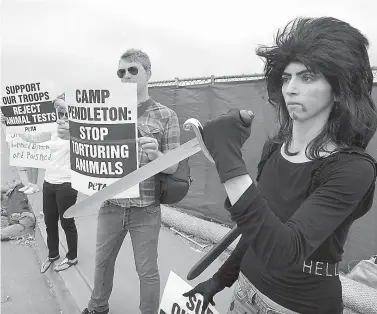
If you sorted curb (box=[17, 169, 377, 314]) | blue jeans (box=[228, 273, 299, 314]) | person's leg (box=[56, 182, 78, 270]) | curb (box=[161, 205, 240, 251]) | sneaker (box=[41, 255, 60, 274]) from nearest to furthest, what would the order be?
blue jeans (box=[228, 273, 299, 314]), curb (box=[17, 169, 377, 314]), person's leg (box=[56, 182, 78, 270]), sneaker (box=[41, 255, 60, 274]), curb (box=[161, 205, 240, 251])

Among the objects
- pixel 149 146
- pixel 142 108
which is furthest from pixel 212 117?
pixel 149 146

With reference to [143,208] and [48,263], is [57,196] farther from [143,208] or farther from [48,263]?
[143,208]

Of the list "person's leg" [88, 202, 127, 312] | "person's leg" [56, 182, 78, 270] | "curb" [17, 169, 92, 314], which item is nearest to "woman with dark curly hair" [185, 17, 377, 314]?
"person's leg" [88, 202, 127, 312]

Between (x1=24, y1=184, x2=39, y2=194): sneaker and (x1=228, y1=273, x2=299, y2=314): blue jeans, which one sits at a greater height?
(x1=228, y1=273, x2=299, y2=314): blue jeans

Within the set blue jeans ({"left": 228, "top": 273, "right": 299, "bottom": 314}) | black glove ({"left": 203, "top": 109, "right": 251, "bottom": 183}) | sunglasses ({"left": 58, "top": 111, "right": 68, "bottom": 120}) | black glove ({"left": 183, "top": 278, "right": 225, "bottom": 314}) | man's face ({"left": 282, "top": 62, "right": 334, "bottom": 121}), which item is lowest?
black glove ({"left": 183, "top": 278, "right": 225, "bottom": 314})

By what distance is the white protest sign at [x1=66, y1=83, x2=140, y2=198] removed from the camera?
1.77 meters

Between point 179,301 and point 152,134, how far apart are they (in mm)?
938

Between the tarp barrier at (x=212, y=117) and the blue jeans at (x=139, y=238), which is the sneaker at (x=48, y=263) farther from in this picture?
the tarp barrier at (x=212, y=117)

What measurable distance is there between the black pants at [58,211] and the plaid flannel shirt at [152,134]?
1.30 m

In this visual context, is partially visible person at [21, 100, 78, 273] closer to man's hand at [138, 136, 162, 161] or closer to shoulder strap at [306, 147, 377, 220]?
man's hand at [138, 136, 162, 161]

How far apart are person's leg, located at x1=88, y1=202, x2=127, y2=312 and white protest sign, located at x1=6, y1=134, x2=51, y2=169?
135 cm

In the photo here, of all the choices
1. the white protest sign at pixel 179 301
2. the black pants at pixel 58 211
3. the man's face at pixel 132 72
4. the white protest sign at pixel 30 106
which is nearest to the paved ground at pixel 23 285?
the black pants at pixel 58 211

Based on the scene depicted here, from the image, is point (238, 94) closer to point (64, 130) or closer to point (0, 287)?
point (64, 130)

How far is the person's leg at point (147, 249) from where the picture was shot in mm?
2059
